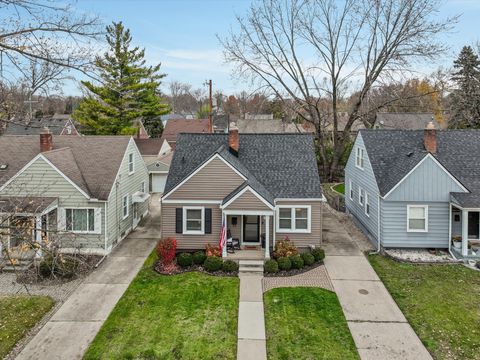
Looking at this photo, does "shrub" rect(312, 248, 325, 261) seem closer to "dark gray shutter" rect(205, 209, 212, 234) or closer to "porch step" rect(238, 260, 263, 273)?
"porch step" rect(238, 260, 263, 273)

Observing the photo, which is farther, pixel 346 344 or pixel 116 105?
pixel 116 105

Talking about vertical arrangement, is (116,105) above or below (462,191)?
above

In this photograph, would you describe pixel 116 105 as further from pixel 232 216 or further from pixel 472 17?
pixel 472 17

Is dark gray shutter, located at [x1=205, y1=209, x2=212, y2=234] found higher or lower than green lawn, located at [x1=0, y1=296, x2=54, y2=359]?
higher

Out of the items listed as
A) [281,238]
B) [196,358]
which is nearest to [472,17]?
[281,238]

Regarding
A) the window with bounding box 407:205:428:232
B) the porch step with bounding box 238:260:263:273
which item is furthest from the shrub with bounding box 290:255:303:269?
the window with bounding box 407:205:428:232

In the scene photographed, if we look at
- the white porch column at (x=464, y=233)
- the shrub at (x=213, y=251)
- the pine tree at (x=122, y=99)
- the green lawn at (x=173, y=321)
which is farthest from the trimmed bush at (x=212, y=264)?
the pine tree at (x=122, y=99)

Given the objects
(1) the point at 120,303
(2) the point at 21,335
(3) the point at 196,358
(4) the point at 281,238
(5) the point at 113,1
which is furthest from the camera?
(4) the point at 281,238
